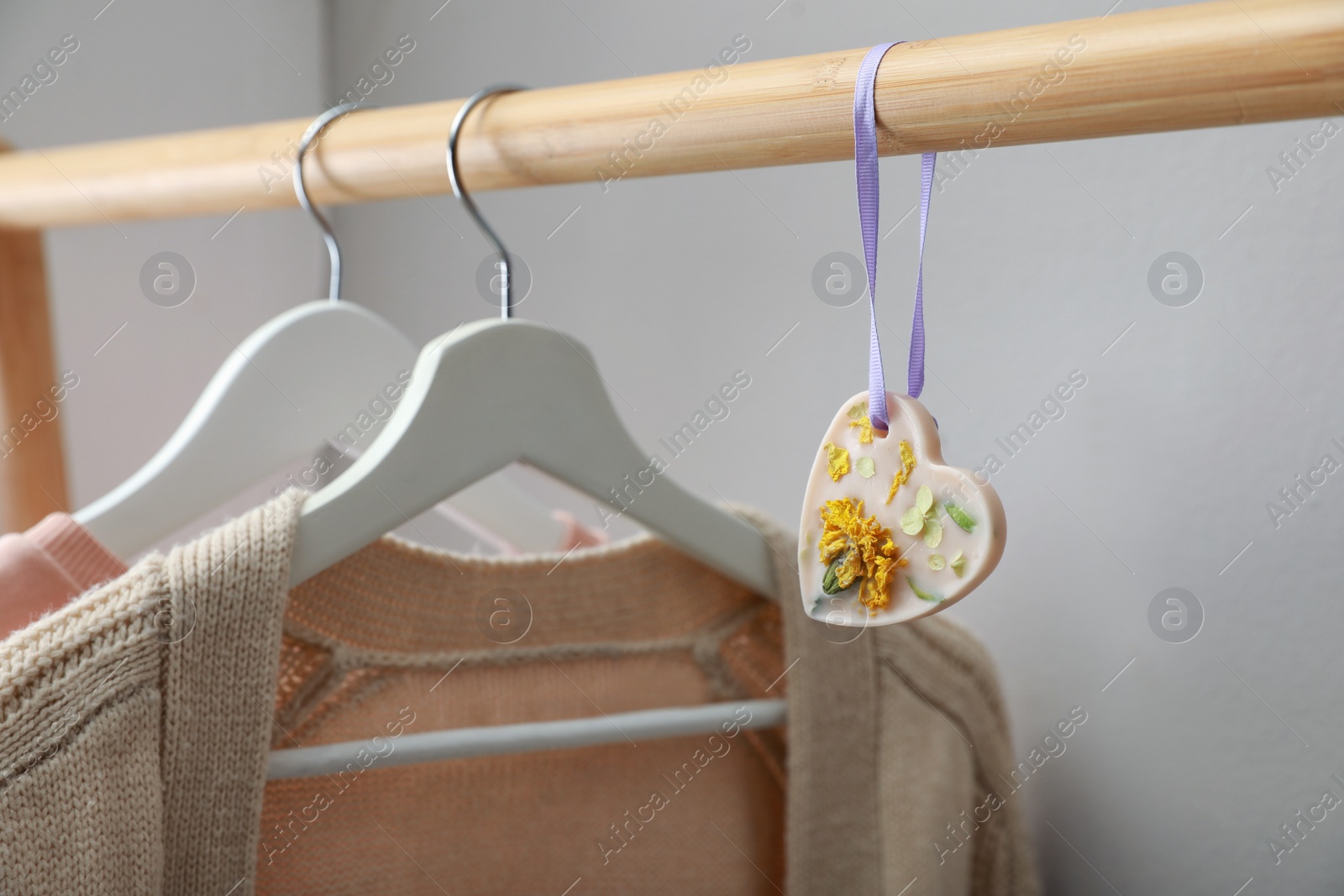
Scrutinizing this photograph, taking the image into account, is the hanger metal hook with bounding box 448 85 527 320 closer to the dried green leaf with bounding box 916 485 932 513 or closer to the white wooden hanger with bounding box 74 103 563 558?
the white wooden hanger with bounding box 74 103 563 558

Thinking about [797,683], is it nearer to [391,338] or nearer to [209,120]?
[391,338]

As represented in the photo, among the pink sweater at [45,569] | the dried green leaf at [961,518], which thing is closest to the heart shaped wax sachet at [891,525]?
the dried green leaf at [961,518]

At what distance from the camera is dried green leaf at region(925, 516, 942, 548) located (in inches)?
16.5

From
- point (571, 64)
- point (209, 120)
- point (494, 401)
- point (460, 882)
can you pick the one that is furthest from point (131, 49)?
point (460, 882)

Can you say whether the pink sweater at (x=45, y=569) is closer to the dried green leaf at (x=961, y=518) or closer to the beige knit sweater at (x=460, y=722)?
the beige knit sweater at (x=460, y=722)

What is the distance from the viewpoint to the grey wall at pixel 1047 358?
736 mm

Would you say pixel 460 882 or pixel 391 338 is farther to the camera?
pixel 391 338

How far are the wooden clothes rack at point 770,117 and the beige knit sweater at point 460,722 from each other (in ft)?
0.74

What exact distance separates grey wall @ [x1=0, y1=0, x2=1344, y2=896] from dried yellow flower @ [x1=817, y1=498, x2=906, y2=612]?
23 cm

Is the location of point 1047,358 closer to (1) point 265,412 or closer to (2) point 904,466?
A: (2) point 904,466

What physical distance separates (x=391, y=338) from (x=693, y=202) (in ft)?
1.65

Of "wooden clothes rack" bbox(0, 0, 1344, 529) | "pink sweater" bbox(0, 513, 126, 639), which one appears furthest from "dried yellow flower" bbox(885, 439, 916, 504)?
"pink sweater" bbox(0, 513, 126, 639)

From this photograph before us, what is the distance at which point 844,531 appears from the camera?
444 mm

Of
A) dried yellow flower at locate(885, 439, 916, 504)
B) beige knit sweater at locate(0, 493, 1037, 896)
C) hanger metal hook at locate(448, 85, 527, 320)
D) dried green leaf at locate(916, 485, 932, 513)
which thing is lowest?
beige knit sweater at locate(0, 493, 1037, 896)
